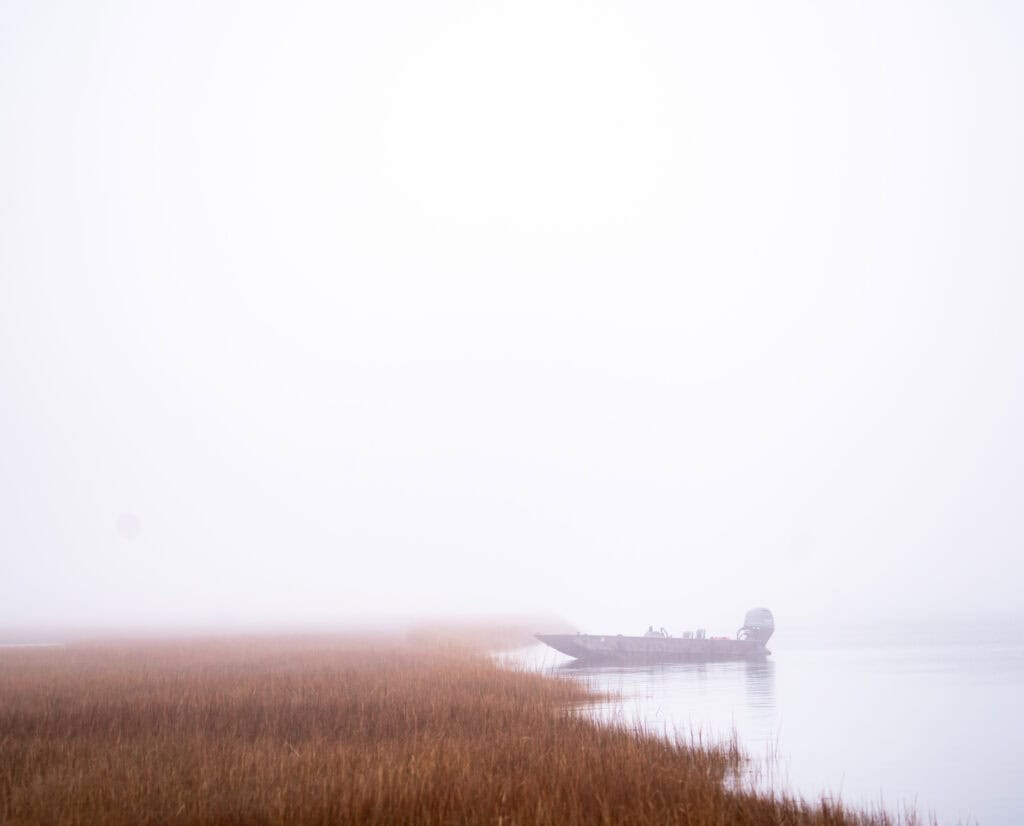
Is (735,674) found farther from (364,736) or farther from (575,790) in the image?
(575,790)

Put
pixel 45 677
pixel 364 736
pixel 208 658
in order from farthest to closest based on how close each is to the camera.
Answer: pixel 208 658
pixel 45 677
pixel 364 736

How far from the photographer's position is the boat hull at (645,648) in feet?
142

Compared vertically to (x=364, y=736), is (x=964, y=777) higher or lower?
lower

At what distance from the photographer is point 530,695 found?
2211cm

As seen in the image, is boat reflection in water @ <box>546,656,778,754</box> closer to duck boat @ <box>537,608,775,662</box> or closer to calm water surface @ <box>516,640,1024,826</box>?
calm water surface @ <box>516,640,1024,826</box>

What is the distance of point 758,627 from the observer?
4669 centimetres

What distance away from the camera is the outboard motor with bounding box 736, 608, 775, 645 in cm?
4619

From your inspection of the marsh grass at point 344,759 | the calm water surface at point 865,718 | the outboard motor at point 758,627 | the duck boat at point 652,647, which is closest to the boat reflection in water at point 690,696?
the calm water surface at point 865,718

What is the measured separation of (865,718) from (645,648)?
64.0 feet

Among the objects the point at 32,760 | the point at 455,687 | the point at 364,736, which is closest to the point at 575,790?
the point at 364,736

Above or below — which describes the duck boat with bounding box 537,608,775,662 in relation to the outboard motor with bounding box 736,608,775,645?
below

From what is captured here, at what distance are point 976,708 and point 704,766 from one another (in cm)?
1770

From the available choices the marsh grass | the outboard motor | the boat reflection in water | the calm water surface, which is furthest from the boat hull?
the marsh grass

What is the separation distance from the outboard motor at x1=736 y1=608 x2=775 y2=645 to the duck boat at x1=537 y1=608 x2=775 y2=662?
0.49 m
